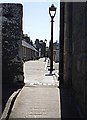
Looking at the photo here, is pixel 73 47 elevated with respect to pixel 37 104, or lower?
elevated

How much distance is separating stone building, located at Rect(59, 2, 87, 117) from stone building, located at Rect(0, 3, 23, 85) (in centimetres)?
193

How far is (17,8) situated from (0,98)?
476 centimetres

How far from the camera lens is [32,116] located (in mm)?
7387

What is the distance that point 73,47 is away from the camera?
912 centimetres

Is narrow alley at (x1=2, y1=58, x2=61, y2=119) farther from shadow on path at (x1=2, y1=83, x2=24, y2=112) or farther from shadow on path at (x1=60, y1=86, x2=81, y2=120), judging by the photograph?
shadow on path at (x1=2, y1=83, x2=24, y2=112)

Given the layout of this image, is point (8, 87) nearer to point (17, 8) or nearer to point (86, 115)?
point (17, 8)

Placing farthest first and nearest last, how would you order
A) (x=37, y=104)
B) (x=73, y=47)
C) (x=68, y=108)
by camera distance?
(x=73, y=47) < (x=37, y=104) < (x=68, y=108)

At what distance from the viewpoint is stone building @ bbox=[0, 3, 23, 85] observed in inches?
493

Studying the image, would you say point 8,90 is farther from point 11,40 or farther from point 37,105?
point 37,105

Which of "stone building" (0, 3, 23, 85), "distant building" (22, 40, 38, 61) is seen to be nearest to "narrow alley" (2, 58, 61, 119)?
"stone building" (0, 3, 23, 85)

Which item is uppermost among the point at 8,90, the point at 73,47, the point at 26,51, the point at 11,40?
the point at 26,51

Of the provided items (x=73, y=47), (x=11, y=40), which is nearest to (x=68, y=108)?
(x=73, y=47)

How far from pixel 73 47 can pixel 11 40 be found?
170 inches

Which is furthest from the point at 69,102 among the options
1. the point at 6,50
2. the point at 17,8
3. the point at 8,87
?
the point at 17,8
